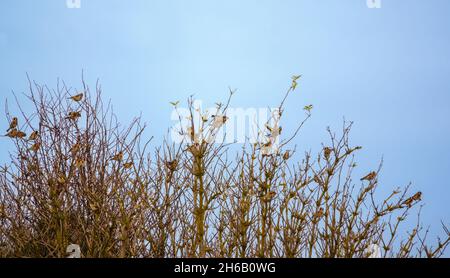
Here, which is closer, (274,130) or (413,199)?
(413,199)

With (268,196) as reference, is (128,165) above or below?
above

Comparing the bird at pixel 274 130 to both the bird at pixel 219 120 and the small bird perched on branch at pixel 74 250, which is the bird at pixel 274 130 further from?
the small bird perched on branch at pixel 74 250

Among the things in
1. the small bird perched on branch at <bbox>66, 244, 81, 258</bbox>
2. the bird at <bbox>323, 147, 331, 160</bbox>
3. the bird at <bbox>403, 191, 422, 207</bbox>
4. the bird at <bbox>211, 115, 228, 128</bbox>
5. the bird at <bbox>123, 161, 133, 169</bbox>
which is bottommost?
the small bird perched on branch at <bbox>66, 244, 81, 258</bbox>

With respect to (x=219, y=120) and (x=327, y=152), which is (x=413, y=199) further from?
(x=219, y=120)

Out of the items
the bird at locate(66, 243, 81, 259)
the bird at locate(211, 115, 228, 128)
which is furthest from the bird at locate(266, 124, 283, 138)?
the bird at locate(66, 243, 81, 259)

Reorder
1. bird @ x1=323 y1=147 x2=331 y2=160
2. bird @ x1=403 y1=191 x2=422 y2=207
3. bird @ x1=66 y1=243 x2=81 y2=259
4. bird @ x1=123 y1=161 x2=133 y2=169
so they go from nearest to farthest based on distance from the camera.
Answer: bird @ x1=66 y1=243 x2=81 y2=259
bird @ x1=403 y1=191 x2=422 y2=207
bird @ x1=323 y1=147 x2=331 y2=160
bird @ x1=123 y1=161 x2=133 y2=169

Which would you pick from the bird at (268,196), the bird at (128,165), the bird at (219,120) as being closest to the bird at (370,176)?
the bird at (268,196)

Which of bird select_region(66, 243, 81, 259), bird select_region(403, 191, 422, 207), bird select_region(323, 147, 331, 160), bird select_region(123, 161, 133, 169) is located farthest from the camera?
bird select_region(123, 161, 133, 169)

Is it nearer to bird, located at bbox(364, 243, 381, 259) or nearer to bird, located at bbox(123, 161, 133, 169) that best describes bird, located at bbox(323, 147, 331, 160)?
bird, located at bbox(364, 243, 381, 259)

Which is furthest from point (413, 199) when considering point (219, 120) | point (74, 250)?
point (74, 250)

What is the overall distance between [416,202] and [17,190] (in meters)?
4.68

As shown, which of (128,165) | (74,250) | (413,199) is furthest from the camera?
(128,165)
